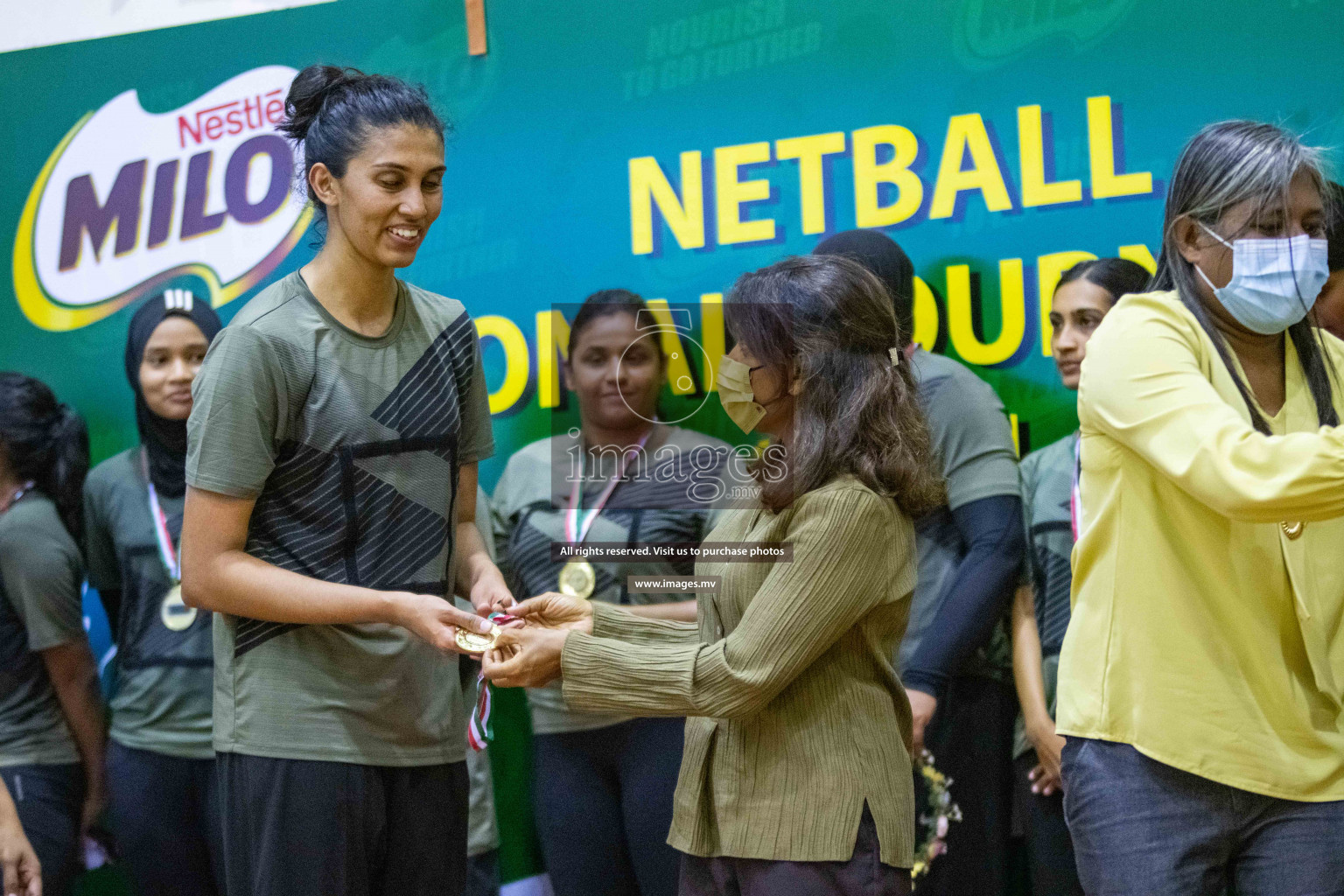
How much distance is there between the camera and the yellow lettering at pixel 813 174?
3365 millimetres

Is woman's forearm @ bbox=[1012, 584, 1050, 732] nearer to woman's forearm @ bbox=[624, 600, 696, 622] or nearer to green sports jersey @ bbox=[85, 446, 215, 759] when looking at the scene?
woman's forearm @ bbox=[624, 600, 696, 622]

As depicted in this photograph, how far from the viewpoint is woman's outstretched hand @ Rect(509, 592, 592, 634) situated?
2004mm

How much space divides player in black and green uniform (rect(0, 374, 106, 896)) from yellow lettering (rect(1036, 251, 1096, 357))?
2.65m

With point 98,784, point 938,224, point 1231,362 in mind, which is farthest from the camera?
point 98,784

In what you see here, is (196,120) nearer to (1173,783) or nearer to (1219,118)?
(1219,118)

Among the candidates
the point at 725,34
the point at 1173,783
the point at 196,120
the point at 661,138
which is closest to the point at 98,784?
the point at 196,120

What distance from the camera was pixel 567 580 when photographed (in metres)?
3.10

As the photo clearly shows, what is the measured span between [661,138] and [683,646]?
193 cm

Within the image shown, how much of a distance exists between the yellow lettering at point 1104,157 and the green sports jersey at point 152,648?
247cm

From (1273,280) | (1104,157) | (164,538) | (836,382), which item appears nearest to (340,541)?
(836,382)

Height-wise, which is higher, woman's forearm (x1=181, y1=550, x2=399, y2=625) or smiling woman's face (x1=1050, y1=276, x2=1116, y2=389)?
smiling woman's face (x1=1050, y1=276, x2=1116, y2=389)

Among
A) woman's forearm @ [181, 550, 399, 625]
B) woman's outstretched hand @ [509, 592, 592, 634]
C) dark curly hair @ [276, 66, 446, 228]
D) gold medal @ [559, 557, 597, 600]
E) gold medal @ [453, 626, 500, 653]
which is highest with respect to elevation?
dark curly hair @ [276, 66, 446, 228]

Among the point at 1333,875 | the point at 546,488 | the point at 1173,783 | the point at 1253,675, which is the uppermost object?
the point at 546,488

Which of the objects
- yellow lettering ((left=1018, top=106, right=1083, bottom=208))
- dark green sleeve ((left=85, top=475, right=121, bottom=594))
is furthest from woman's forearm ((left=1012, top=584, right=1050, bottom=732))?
dark green sleeve ((left=85, top=475, right=121, bottom=594))
